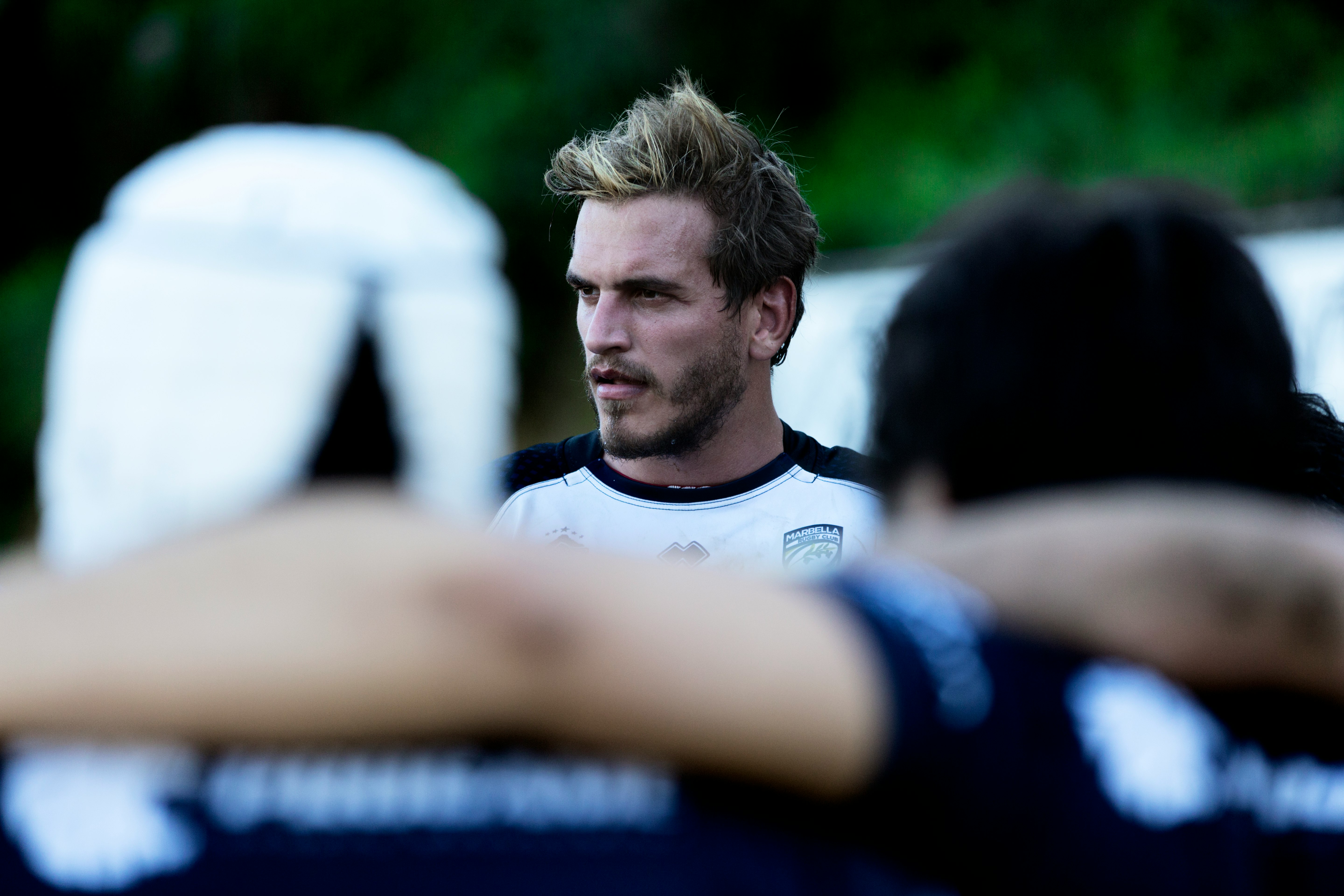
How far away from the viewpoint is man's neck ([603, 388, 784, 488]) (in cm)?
294

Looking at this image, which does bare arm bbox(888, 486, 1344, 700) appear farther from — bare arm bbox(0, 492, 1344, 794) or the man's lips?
the man's lips

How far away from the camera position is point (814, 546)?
280cm

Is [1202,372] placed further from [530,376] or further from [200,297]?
[530,376]

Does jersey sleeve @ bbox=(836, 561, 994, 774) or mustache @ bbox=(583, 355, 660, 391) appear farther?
mustache @ bbox=(583, 355, 660, 391)

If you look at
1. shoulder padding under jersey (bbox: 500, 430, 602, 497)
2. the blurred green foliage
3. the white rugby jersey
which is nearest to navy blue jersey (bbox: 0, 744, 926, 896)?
the white rugby jersey

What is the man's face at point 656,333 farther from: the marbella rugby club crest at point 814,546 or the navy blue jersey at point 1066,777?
the navy blue jersey at point 1066,777

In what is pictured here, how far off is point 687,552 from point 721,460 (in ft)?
0.92

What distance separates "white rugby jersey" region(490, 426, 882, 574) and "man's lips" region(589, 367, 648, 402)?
0.18m

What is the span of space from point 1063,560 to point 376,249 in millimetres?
590

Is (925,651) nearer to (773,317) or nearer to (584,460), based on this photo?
(584,460)

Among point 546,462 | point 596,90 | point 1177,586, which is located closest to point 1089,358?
point 1177,586

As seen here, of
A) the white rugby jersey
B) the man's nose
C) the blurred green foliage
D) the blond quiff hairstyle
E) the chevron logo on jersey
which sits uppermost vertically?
the blurred green foliage

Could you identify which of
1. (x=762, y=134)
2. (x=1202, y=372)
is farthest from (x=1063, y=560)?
(x=762, y=134)

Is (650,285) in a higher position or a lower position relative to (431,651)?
higher
